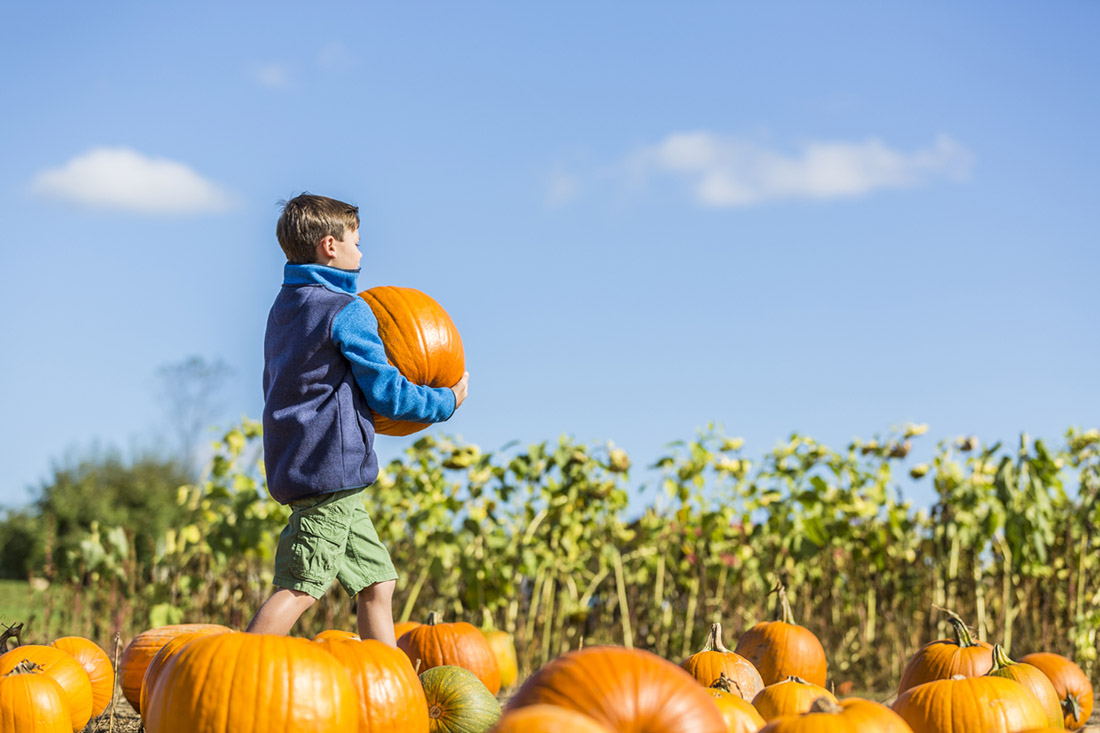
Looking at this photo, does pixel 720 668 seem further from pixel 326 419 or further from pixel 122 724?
pixel 122 724

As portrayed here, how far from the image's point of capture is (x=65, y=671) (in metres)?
3.23

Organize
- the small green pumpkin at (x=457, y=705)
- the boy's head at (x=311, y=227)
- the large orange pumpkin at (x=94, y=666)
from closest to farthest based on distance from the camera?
the small green pumpkin at (x=457, y=705)
the boy's head at (x=311, y=227)
the large orange pumpkin at (x=94, y=666)

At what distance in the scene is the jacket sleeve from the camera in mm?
3055

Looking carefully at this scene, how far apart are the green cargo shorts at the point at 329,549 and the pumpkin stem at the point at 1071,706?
2340mm

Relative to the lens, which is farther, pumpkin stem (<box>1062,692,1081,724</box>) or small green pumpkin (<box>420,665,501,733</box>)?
pumpkin stem (<box>1062,692,1081,724</box>)

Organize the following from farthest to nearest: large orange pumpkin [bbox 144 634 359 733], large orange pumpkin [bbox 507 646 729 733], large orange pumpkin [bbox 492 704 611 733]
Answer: large orange pumpkin [bbox 144 634 359 733] < large orange pumpkin [bbox 507 646 729 733] < large orange pumpkin [bbox 492 704 611 733]

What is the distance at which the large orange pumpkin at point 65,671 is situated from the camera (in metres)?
3.16

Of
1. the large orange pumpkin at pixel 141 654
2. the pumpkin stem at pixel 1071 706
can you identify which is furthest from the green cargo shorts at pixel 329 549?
the pumpkin stem at pixel 1071 706

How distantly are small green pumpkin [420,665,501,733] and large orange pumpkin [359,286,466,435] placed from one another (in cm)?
81

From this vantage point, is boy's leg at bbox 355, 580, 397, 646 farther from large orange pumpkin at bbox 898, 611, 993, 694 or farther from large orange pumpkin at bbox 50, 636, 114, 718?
large orange pumpkin at bbox 898, 611, 993, 694

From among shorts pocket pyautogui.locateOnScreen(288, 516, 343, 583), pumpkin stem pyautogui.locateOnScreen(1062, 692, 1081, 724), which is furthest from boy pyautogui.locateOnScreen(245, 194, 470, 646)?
pumpkin stem pyautogui.locateOnScreen(1062, 692, 1081, 724)

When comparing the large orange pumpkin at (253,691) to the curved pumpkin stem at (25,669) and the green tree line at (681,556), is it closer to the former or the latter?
the curved pumpkin stem at (25,669)

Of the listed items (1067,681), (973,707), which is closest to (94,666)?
(973,707)

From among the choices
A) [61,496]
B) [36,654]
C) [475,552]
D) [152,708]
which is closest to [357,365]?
[152,708]
